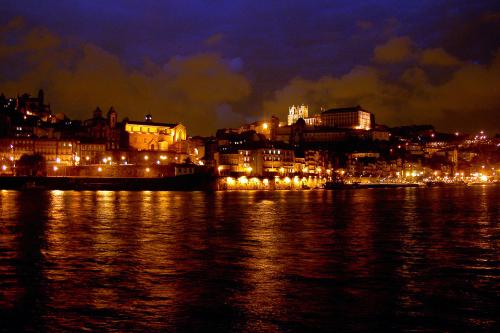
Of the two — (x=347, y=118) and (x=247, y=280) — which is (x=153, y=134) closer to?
(x=347, y=118)

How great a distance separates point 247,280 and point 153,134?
11252cm

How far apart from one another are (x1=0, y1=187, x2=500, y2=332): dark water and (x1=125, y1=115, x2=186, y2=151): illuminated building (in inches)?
3774

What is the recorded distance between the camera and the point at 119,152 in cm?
11038

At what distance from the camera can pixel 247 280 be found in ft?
48.8

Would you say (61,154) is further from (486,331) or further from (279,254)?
(486,331)

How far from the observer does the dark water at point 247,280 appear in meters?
11.0

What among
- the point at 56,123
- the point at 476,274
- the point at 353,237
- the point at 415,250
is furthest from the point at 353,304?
the point at 56,123

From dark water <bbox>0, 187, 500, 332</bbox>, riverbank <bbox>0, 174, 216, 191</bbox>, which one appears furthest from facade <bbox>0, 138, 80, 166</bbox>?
dark water <bbox>0, 187, 500, 332</bbox>

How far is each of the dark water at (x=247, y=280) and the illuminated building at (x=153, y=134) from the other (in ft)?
315

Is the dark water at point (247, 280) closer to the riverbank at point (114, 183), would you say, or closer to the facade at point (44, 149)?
the riverbank at point (114, 183)

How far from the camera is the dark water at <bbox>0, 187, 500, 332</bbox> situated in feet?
36.2

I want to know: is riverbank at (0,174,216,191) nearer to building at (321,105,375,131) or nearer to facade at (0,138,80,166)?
facade at (0,138,80,166)

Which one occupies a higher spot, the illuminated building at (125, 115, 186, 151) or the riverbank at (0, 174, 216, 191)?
the illuminated building at (125, 115, 186, 151)

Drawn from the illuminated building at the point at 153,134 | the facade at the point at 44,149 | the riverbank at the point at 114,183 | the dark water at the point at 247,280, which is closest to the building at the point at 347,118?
the illuminated building at the point at 153,134
